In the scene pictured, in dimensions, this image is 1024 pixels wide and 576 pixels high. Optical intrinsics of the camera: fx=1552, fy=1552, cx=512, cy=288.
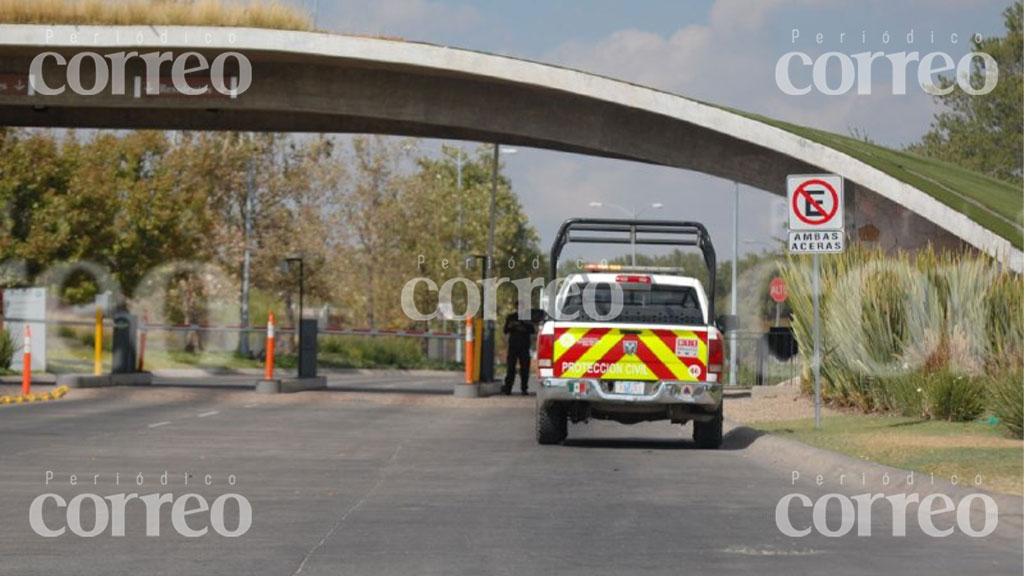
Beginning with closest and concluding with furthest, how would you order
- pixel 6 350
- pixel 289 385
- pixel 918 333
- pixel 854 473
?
pixel 854 473, pixel 918 333, pixel 289 385, pixel 6 350

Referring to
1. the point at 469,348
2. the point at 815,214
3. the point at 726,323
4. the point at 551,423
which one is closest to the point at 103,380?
the point at 469,348

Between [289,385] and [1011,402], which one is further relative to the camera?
[289,385]

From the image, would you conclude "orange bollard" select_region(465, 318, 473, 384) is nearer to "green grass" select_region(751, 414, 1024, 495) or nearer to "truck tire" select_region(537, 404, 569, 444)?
"green grass" select_region(751, 414, 1024, 495)

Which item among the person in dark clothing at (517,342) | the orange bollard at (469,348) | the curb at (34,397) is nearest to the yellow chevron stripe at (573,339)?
the curb at (34,397)

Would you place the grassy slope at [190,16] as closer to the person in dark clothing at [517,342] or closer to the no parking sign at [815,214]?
the person in dark clothing at [517,342]

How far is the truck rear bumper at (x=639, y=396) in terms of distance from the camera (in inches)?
741

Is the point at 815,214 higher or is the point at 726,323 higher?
the point at 815,214

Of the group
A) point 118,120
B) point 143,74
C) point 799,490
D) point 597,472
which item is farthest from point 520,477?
point 118,120

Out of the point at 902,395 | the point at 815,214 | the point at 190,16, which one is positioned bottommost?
the point at 902,395

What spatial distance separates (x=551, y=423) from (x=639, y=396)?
1.27 meters

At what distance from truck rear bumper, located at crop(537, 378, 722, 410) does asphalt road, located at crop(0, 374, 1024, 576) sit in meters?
0.65

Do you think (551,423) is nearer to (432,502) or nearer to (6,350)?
(432,502)

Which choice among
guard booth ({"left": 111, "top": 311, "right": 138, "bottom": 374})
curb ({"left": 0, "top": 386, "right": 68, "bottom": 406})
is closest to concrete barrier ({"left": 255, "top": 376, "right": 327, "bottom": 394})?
guard booth ({"left": 111, "top": 311, "right": 138, "bottom": 374})

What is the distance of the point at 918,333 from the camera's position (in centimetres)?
2316
